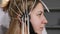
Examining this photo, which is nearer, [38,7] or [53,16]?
[38,7]

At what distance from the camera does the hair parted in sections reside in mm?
909

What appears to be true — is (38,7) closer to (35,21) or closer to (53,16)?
(35,21)

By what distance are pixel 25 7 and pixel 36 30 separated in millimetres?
124

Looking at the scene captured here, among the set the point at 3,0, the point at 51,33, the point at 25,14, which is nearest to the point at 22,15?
the point at 25,14

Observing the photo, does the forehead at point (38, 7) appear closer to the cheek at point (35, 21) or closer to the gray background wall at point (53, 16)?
the cheek at point (35, 21)

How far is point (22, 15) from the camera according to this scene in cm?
91

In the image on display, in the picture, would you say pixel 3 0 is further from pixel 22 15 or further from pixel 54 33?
pixel 54 33

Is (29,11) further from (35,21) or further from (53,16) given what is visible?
(53,16)

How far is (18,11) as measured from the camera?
920mm

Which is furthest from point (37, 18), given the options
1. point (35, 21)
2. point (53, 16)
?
→ point (53, 16)

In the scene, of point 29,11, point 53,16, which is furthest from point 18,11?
point 53,16

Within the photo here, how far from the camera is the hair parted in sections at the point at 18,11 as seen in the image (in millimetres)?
909

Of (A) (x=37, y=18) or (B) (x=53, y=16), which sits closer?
(A) (x=37, y=18)

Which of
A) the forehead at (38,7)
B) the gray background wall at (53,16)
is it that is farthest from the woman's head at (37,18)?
the gray background wall at (53,16)
